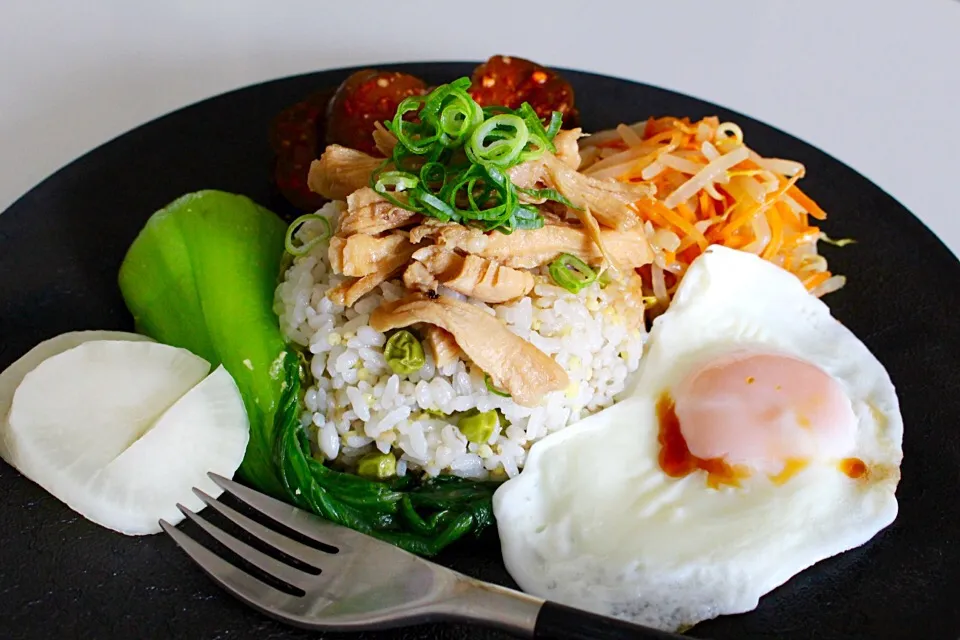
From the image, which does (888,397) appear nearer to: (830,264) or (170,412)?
(830,264)

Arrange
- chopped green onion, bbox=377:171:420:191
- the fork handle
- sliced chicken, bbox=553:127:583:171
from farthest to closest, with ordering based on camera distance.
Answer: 1. sliced chicken, bbox=553:127:583:171
2. chopped green onion, bbox=377:171:420:191
3. the fork handle

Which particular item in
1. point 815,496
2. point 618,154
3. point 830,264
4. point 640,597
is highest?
point 618,154

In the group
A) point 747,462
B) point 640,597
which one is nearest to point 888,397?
point 747,462

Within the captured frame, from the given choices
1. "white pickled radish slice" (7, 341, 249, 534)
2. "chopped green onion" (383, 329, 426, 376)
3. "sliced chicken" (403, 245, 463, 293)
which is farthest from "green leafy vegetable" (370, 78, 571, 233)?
"white pickled radish slice" (7, 341, 249, 534)

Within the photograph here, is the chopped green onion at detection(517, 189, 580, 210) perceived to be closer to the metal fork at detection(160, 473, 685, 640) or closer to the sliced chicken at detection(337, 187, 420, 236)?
the sliced chicken at detection(337, 187, 420, 236)

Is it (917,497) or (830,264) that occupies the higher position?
(830,264)

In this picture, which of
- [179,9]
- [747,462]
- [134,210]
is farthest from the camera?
[179,9]

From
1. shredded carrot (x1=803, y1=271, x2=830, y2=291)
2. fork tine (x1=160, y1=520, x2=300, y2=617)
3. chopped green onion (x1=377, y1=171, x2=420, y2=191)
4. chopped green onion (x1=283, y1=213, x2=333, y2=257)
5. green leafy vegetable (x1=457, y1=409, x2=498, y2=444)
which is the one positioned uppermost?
chopped green onion (x1=377, y1=171, x2=420, y2=191)
